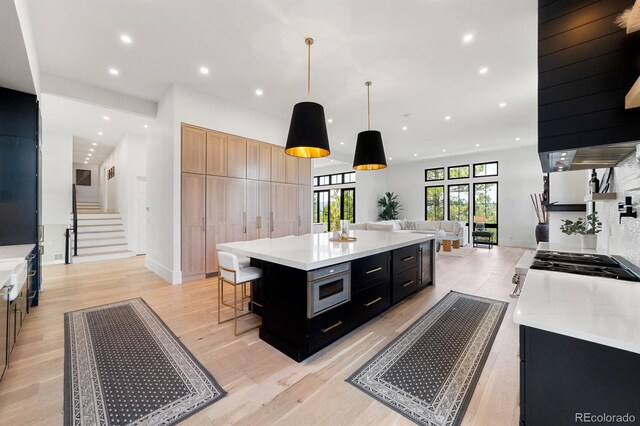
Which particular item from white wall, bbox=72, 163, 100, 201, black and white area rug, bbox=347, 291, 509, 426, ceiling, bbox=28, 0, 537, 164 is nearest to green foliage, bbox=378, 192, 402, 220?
ceiling, bbox=28, 0, 537, 164

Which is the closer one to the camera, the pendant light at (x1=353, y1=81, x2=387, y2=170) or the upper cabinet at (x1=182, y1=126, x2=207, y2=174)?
the pendant light at (x1=353, y1=81, x2=387, y2=170)

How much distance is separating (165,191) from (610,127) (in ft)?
17.5

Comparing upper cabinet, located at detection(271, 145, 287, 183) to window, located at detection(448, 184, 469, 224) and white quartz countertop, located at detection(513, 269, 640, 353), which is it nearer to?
white quartz countertop, located at detection(513, 269, 640, 353)

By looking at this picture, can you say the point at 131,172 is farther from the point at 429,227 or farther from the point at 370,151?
the point at 429,227

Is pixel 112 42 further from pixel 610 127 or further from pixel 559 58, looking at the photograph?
pixel 610 127

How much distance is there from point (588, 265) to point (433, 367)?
4.26ft

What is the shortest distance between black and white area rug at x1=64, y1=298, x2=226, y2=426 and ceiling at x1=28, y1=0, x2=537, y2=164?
3.30m

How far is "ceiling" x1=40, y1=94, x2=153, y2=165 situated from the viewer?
523 centimetres

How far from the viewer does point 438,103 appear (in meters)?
5.21

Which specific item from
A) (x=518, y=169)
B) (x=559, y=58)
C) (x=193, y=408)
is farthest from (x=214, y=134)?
(x=518, y=169)

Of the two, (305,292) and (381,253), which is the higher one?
(381,253)

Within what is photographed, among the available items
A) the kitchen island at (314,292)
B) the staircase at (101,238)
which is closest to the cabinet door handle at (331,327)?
the kitchen island at (314,292)

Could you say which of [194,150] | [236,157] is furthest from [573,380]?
[236,157]

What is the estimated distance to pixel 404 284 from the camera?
3.38 metres
